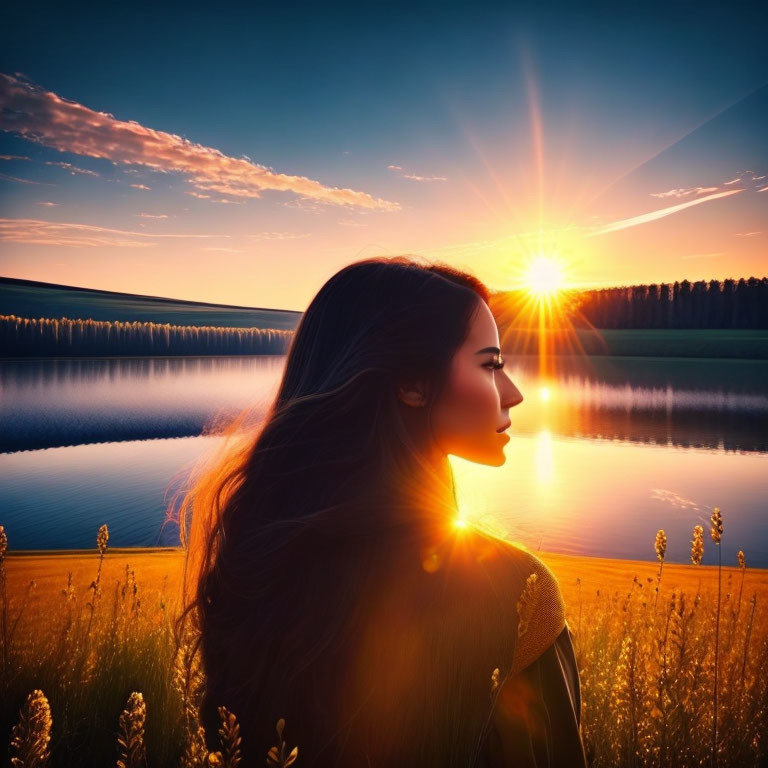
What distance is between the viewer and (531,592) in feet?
3.76

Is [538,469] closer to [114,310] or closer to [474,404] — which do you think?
[474,404]

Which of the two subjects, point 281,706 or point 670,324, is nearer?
point 281,706

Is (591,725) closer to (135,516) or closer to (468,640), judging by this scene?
(468,640)

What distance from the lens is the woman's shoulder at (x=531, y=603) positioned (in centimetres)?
116

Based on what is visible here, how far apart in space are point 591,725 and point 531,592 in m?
2.34

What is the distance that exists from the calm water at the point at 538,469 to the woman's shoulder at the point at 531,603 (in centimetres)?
58

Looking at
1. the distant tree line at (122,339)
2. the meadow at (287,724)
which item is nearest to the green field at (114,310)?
the distant tree line at (122,339)

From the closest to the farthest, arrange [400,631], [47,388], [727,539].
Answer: [400,631] → [727,539] → [47,388]

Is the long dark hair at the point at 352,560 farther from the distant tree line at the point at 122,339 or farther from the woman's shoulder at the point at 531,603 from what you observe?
the distant tree line at the point at 122,339

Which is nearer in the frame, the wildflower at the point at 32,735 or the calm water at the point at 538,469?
the wildflower at the point at 32,735

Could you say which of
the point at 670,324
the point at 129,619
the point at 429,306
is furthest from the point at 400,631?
the point at 670,324

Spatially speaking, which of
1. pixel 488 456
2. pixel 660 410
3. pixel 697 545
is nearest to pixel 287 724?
pixel 488 456

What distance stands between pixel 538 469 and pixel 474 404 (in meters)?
21.3

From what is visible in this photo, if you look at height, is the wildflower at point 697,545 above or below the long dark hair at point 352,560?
below
